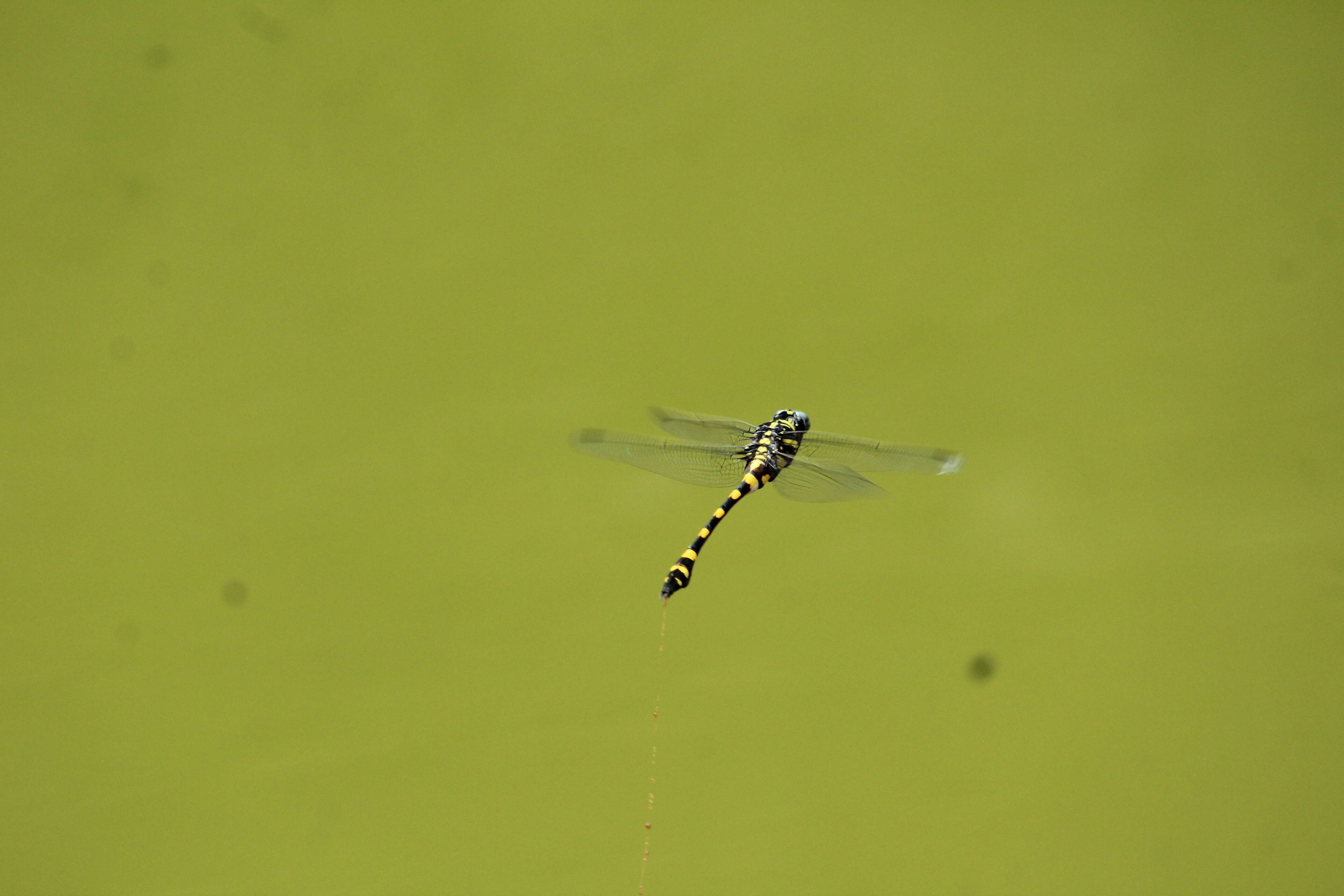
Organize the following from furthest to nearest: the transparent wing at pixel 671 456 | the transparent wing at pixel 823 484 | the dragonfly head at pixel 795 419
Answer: the dragonfly head at pixel 795 419
the transparent wing at pixel 671 456
the transparent wing at pixel 823 484

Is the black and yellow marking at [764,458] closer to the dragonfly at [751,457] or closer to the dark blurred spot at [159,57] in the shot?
the dragonfly at [751,457]

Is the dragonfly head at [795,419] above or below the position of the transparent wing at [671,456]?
above

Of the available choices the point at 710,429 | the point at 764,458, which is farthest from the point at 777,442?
the point at 710,429

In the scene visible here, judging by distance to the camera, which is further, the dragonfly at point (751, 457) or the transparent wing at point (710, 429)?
the transparent wing at point (710, 429)

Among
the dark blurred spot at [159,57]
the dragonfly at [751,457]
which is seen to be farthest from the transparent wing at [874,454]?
the dark blurred spot at [159,57]

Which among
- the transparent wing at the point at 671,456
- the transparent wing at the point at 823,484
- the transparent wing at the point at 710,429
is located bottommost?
the transparent wing at the point at 823,484

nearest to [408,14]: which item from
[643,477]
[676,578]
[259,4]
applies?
[259,4]

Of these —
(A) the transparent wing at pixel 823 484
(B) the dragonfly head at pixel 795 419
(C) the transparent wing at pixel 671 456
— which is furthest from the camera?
(B) the dragonfly head at pixel 795 419
